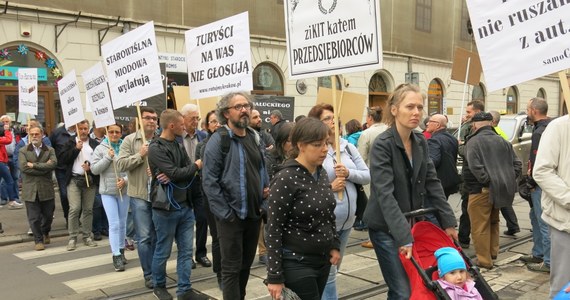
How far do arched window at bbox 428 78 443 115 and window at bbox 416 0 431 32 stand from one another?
2.88 metres

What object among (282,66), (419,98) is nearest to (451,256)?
(419,98)

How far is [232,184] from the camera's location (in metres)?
4.09

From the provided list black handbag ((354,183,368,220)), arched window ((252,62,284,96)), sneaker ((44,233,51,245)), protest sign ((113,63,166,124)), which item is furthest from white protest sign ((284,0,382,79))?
arched window ((252,62,284,96))

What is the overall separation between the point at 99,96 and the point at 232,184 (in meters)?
3.54

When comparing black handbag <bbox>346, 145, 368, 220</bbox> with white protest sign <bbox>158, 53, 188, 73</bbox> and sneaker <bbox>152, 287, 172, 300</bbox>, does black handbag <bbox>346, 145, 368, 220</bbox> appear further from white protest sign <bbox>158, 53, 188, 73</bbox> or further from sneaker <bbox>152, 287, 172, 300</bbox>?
white protest sign <bbox>158, 53, 188, 73</bbox>

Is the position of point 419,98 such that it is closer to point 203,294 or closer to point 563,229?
point 563,229

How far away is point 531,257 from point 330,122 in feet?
11.8

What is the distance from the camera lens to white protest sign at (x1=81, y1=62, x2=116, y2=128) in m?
6.50

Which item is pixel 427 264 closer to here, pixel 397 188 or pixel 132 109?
pixel 397 188

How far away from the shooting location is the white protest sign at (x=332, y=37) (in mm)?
4000

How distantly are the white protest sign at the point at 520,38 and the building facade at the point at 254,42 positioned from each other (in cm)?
250

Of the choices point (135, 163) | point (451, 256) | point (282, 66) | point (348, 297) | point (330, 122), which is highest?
point (282, 66)

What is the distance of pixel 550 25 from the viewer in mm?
3309

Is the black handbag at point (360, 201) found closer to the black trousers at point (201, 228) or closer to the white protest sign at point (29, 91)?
the black trousers at point (201, 228)
